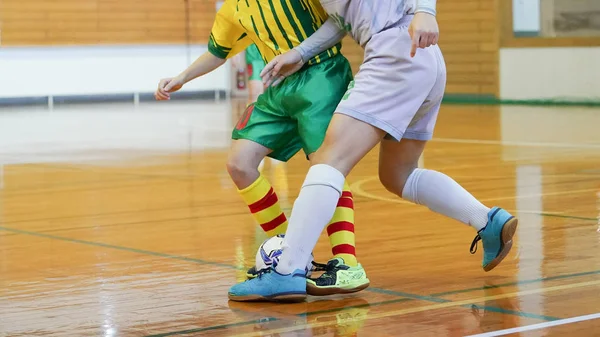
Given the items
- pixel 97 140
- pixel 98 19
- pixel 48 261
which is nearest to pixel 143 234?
pixel 48 261

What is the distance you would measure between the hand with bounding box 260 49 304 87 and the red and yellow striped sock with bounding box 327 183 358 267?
390 mm

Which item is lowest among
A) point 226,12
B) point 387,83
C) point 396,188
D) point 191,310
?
point 191,310

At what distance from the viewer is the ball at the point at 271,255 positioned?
3.40 m

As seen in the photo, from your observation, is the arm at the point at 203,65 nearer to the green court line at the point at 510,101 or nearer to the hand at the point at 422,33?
the hand at the point at 422,33

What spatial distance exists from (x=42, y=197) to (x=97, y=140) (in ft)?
13.7

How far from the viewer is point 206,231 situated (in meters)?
4.76

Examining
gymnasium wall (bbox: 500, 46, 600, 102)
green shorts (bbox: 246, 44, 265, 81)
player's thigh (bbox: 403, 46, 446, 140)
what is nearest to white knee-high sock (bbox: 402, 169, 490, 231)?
player's thigh (bbox: 403, 46, 446, 140)

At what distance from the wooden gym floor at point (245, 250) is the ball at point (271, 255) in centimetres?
15

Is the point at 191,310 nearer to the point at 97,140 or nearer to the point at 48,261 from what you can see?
the point at 48,261

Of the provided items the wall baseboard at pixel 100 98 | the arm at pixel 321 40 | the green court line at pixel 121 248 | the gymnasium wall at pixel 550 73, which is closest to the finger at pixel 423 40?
the arm at pixel 321 40

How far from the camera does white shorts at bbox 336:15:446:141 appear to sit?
3176mm

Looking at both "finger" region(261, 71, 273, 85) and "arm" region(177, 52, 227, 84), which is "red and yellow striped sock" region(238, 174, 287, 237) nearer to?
"finger" region(261, 71, 273, 85)

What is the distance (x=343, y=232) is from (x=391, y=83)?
0.51 meters

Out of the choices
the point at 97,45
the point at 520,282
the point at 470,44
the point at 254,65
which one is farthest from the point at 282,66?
the point at 97,45
